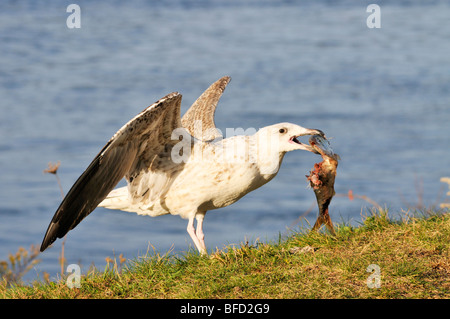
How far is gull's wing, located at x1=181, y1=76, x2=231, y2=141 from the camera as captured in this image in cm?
822

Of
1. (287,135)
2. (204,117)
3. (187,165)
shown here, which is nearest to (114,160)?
(187,165)

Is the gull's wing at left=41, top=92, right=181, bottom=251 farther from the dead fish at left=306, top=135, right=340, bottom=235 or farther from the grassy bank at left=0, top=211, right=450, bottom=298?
the dead fish at left=306, top=135, right=340, bottom=235

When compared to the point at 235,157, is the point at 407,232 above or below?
below

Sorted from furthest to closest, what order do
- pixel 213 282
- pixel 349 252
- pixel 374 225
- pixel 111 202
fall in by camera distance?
pixel 111 202 → pixel 374 225 → pixel 349 252 → pixel 213 282

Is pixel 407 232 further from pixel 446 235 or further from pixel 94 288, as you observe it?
pixel 94 288

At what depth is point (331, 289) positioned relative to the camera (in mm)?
5273

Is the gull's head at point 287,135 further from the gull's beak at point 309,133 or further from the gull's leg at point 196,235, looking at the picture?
the gull's leg at point 196,235

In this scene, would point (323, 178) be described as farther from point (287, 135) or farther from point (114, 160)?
point (114, 160)

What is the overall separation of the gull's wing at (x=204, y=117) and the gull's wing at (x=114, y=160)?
5.07ft

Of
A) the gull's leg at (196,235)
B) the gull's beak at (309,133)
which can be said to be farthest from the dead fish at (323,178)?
the gull's leg at (196,235)
